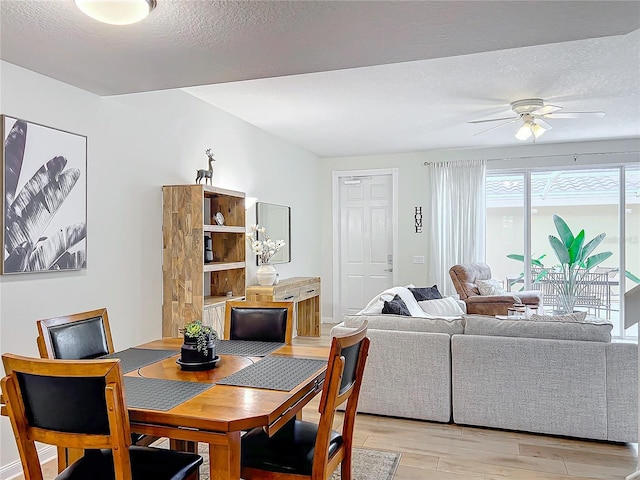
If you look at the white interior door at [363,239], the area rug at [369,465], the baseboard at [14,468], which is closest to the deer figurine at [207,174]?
the area rug at [369,465]

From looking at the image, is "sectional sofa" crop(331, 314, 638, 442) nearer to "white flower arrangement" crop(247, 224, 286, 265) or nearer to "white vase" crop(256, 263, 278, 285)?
"white vase" crop(256, 263, 278, 285)

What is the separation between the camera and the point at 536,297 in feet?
19.5

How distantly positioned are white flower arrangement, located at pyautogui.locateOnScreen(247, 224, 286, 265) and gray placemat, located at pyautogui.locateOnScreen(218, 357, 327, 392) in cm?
303

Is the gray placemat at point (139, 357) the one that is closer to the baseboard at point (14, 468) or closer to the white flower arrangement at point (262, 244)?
the baseboard at point (14, 468)

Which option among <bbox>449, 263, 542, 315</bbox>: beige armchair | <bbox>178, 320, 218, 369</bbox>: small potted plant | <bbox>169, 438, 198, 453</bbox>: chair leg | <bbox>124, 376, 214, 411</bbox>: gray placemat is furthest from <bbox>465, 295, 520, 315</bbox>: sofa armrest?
<bbox>124, 376, 214, 411</bbox>: gray placemat

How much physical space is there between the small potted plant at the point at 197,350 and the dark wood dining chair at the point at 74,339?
46 centimetres

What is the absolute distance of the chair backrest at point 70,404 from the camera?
151 cm

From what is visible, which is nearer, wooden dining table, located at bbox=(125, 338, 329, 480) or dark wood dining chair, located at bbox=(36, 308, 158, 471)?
wooden dining table, located at bbox=(125, 338, 329, 480)

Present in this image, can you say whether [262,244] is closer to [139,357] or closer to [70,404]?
[139,357]

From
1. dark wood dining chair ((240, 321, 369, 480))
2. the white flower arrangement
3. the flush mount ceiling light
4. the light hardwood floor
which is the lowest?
the light hardwood floor

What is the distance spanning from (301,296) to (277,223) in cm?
94

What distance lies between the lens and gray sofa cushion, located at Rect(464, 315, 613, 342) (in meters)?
3.16

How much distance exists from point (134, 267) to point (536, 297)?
4621mm

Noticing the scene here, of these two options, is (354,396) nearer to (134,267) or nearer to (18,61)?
(134,267)
